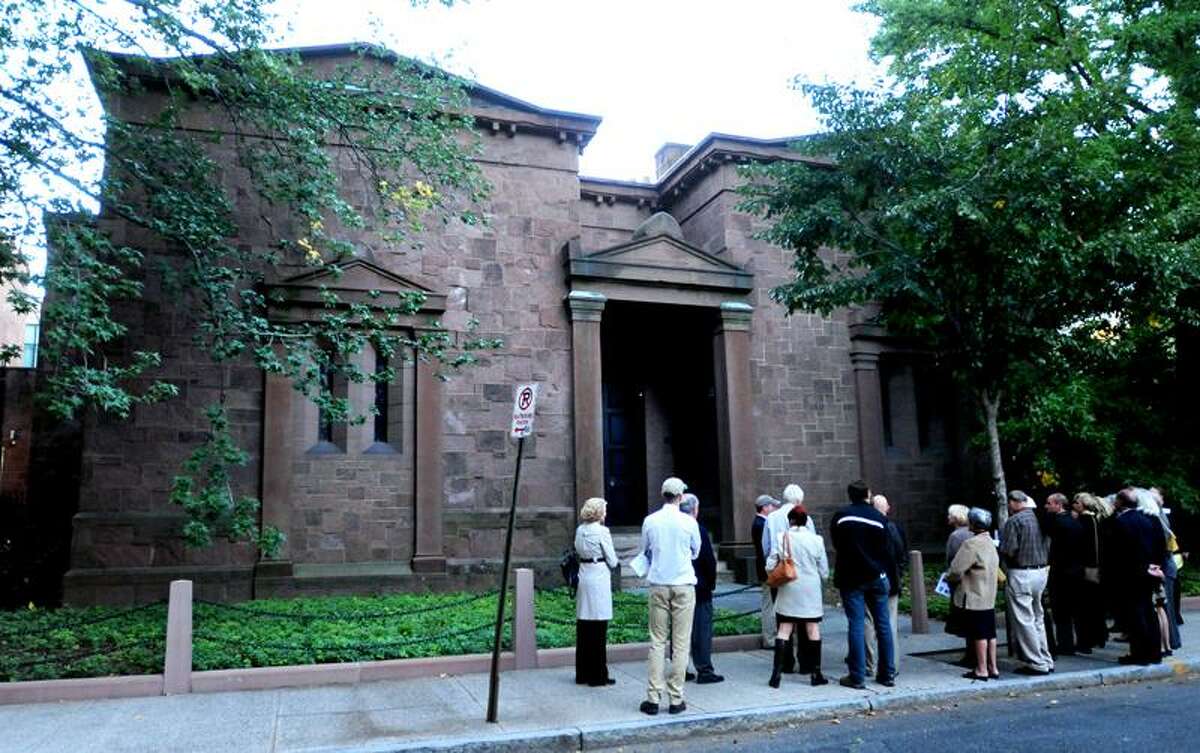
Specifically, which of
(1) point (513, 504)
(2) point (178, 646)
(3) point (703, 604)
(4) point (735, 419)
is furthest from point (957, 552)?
(2) point (178, 646)

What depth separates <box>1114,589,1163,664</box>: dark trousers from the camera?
873cm

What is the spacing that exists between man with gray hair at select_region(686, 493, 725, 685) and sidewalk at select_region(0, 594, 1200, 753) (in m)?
0.23

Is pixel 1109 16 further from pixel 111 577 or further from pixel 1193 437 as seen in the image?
pixel 111 577

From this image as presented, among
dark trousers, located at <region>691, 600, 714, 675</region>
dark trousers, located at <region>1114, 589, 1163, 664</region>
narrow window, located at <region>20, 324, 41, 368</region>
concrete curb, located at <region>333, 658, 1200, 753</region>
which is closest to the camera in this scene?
concrete curb, located at <region>333, 658, 1200, 753</region>

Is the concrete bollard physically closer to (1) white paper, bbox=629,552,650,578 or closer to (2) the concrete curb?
(1) white paper, bbox=629,552,650,578

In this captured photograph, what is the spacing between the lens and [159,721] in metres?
7.11

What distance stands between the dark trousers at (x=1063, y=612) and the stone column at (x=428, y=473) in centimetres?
857

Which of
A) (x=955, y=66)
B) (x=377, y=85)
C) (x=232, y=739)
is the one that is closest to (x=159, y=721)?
(x=232, y=739)

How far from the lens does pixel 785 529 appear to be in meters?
8.97

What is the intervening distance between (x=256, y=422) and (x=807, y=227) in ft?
28.9

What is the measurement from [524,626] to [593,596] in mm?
1366

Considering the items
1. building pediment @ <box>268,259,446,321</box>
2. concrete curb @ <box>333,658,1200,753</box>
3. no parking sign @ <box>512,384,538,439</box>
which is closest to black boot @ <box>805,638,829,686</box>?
concrete curb @ <box>333,658,1200,753</box>

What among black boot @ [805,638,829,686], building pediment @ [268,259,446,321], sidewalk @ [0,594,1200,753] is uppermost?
building pediment @ [268,259,446,321]

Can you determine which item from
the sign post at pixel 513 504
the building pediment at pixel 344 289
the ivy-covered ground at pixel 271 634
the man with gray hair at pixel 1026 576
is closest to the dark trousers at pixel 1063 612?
the man with gray hair at pixel 1026 576
